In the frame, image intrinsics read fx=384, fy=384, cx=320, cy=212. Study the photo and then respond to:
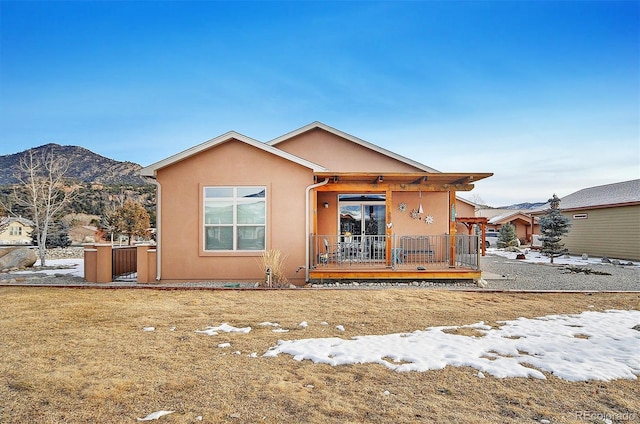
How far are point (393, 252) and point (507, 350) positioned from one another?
5757 mm

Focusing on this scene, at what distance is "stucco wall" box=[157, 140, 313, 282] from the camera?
34.6 feet

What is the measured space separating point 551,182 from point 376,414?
117ft

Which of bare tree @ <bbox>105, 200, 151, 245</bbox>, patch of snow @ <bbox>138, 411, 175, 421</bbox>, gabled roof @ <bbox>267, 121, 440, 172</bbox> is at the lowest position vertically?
patch of snow @ <bbox>138, 411, 175, 421</bbox>

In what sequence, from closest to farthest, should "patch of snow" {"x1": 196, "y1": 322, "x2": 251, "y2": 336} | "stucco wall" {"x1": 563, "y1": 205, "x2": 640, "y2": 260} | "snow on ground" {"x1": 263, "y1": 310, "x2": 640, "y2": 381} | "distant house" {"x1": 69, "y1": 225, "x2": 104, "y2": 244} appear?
"snow on ground" {"x1": 263, "y1": 310, "x2": 640, "y2": 381}, "patch of snow" {"x1": 196, "y1": 322, "x2": 251, "y2": 336}, "stucco wall" {"x1": 563, "y1": 205, "x2": 640, "y2": 260}, "distant house" {"x1": 69, "y1": 225, "x2": 104, "y2": 244}

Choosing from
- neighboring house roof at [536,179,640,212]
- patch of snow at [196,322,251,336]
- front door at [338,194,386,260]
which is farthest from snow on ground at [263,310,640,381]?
neighboring house roof at [536,179,640,212]

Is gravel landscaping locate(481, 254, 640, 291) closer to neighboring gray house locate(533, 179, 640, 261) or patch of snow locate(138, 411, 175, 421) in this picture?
neighboring gray house locate(533, 179, 640, 261)

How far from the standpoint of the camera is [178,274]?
Result: 1058 centimetres

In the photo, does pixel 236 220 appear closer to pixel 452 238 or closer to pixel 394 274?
pixel 394 274

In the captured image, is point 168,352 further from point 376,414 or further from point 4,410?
point 376,414

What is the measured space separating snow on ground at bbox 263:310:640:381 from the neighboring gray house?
1525 cm

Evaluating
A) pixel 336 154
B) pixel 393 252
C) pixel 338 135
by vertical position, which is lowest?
pixel 393 252

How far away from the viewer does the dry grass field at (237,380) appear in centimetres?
312

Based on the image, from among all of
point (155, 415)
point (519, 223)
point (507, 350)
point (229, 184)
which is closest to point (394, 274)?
point (229, 184)

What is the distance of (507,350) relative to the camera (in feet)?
15.6
